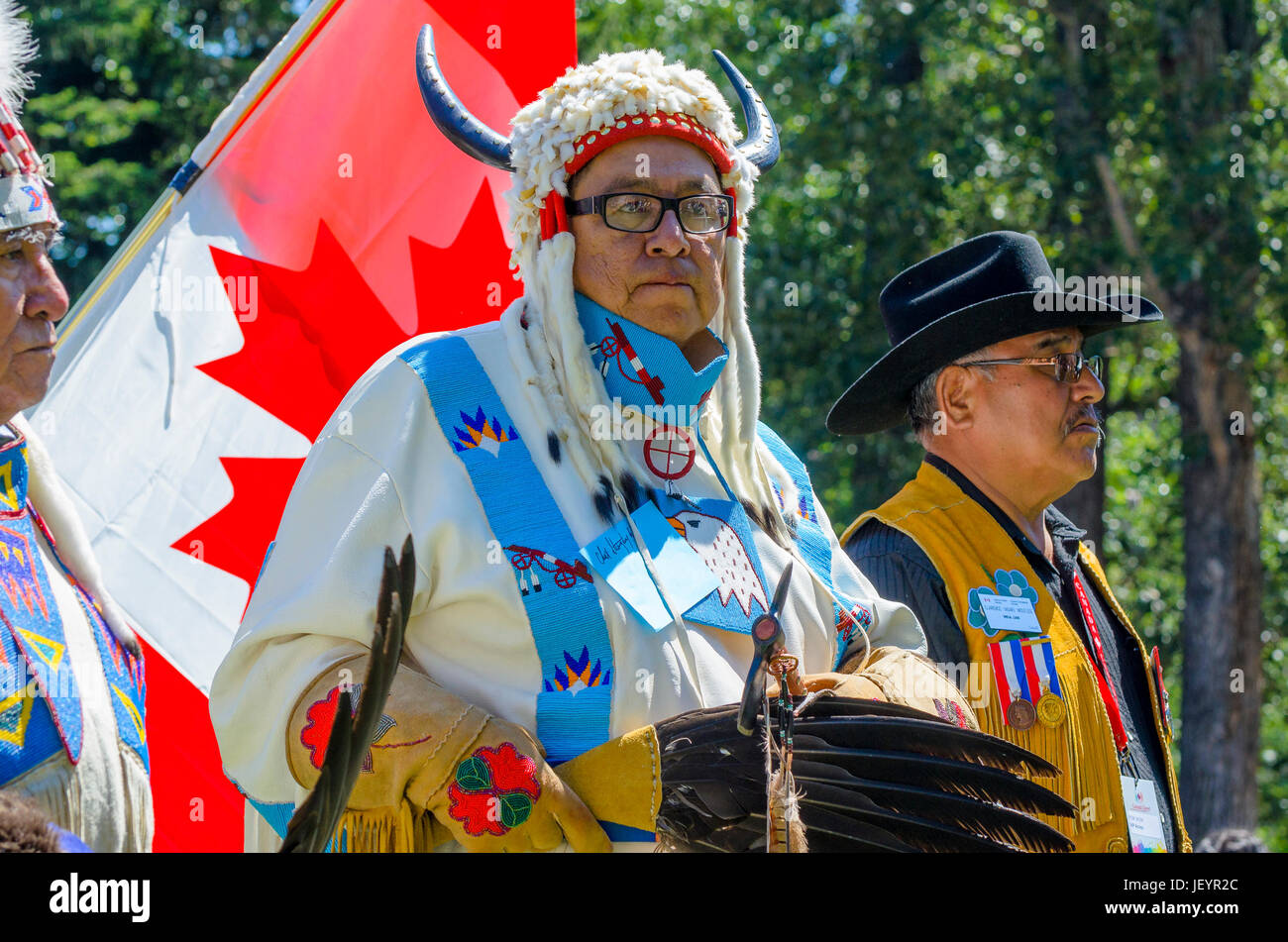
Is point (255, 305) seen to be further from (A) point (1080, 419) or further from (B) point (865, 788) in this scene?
(B) point (865, 788)

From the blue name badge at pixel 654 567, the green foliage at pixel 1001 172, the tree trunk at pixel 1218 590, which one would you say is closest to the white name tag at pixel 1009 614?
the blue name badge at pixel 654 567

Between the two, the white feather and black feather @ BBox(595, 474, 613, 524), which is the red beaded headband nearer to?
black feather @ BBox(595, 474, 613, 524)

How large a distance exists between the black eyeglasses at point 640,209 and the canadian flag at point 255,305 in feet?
4.89

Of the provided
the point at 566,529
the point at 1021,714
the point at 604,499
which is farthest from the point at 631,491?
the point at 1021,714

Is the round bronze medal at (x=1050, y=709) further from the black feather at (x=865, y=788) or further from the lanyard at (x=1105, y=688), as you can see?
the black feather at (x=865, y=788)

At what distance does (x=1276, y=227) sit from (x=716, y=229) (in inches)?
286

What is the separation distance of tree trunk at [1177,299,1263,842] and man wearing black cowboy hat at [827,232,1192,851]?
5663 mm

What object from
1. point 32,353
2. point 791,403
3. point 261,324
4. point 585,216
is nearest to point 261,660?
point 32,353

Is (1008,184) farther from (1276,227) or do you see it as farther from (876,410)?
(876,410)

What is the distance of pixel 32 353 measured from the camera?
2.83 m

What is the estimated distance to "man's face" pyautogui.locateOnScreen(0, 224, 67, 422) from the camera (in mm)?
2789

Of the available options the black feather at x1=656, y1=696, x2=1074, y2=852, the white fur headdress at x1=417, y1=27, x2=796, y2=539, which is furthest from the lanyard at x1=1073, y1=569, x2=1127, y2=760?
the black feather at x1=656, y1=696, x2=1074, y2=852

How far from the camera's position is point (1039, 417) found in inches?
155

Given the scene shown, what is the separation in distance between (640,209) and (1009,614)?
145 centimetres
